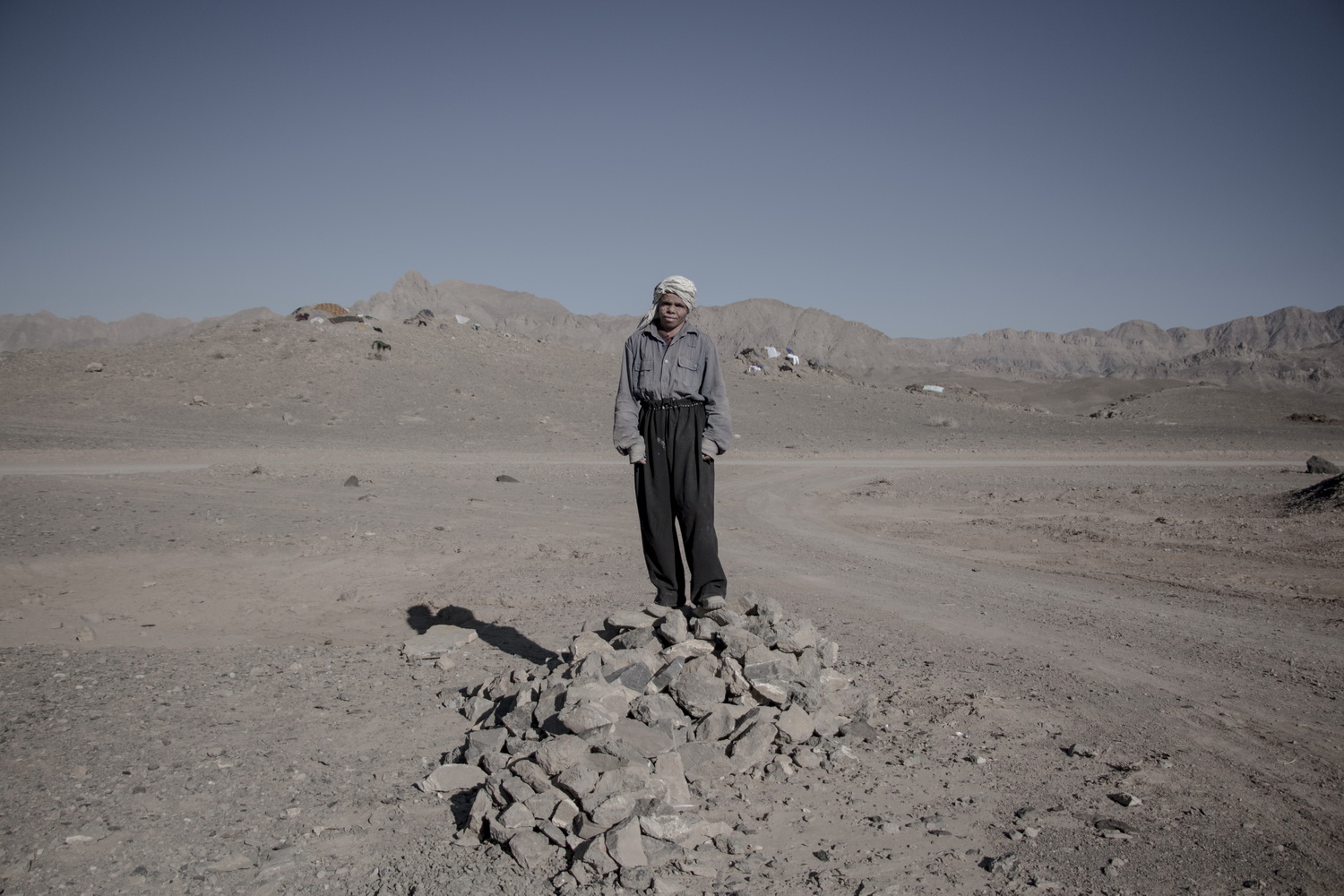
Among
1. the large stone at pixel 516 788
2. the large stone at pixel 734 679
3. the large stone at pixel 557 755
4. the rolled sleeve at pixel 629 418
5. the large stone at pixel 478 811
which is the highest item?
the rolled sleeve at pixel 629 418

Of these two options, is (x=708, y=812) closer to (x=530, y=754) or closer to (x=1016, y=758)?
(x=530, y=754)

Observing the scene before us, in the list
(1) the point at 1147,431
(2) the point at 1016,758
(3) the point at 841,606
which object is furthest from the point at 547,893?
(1) the point at 1147,431

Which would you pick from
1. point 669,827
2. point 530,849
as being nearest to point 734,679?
point 669,827

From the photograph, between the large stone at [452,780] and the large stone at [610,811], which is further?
the large stone at [452,780]

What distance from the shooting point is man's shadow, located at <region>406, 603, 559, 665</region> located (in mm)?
5504

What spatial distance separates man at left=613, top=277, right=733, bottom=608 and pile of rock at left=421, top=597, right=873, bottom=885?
416 mm

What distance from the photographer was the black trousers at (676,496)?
4.56 meters

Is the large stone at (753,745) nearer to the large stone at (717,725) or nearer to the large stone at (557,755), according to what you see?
the large stone at (717,725)

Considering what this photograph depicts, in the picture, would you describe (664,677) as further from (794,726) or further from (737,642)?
(794,726)

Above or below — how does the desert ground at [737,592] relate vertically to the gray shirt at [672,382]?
below

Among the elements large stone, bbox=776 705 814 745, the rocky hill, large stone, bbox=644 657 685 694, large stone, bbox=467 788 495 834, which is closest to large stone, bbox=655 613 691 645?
large stone, bbox=644 657 685 694

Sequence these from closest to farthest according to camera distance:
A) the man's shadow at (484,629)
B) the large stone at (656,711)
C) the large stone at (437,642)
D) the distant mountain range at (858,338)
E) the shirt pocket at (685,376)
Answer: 1. the large stone at (656,711)
2. the shirt pocket at (685,376)
3. the large stone at (437,642)
4. the man's shadow at (484,629)
5. the distant mountain range at (858,338)

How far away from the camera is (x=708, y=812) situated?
11.0ft

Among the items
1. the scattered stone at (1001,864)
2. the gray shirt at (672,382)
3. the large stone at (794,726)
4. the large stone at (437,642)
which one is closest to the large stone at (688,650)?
the large stone at (794,726)
